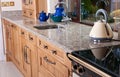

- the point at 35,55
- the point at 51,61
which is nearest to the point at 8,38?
the point at 35,55

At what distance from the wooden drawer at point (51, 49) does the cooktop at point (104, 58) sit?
0.35 meters

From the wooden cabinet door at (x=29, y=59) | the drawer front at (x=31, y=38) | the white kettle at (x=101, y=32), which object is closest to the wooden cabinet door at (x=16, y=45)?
the wooden cabinet door at (x=29, y=59)

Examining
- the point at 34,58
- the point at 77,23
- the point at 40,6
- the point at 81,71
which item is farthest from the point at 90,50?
the point at 40,6

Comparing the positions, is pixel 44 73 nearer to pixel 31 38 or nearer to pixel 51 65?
pixel 51 65

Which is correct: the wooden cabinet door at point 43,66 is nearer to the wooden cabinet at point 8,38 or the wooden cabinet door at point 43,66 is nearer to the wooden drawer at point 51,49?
the wooden drawer at point 51,49

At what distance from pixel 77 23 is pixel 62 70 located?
139 centimetres

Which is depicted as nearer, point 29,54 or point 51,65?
point 51,65

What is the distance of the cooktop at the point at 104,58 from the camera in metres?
1.33

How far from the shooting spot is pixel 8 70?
4.13m

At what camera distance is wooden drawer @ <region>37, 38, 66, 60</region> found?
2086mm

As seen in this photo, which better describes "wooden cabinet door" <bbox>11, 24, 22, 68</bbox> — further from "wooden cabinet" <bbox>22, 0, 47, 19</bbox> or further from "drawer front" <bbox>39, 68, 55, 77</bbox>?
"drawer front" <bbox>39, 68, 55, 77</bbox>

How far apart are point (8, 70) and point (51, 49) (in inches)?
82.4

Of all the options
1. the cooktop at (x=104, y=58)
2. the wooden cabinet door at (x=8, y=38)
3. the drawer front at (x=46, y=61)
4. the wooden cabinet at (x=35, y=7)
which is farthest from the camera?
the wooden cabinet door at (x=8, y=38)

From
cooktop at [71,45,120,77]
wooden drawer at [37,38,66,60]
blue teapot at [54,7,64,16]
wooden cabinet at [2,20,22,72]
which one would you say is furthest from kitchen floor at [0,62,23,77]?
cooktop at [71,45,120,77]
